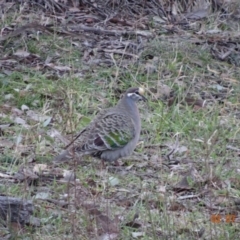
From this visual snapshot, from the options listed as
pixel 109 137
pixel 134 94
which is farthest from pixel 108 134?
pixel 134 94

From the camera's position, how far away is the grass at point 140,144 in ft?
20.8

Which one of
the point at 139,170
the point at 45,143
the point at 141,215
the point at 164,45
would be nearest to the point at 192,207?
the point at 141,215

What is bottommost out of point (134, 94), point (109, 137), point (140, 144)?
point (140, 144)

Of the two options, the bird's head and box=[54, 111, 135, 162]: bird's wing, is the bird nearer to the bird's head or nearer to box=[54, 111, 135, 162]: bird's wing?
box=[54, 111, 135, 162]: bird's wing

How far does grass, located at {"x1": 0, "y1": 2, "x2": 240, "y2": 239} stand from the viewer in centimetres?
634

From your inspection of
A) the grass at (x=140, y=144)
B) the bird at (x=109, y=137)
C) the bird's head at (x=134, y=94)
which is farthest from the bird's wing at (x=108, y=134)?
the bird's head at (x=134, y=94)

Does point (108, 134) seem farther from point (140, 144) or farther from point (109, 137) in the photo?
point (140, 144)

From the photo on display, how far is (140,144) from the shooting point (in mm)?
8586

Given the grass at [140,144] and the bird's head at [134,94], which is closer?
the grass at [140,144]

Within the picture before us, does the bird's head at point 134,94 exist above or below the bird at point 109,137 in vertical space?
above

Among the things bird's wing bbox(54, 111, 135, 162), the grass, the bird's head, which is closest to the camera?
the grass

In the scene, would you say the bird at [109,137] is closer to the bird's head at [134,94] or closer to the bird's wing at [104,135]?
the bird's wing at [104,135]

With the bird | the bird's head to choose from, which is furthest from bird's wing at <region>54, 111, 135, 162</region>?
the bird's head

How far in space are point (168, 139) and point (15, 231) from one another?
2966mm
